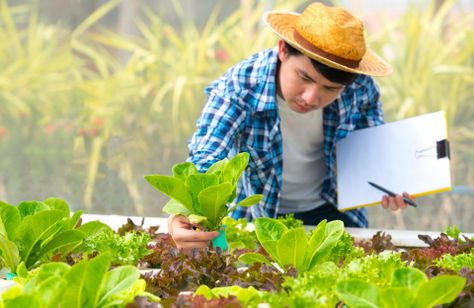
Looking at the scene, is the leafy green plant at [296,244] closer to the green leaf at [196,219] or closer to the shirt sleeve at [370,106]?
the green leaf at [196,219]

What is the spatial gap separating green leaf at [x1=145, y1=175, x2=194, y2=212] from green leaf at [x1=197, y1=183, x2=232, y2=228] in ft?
0.10

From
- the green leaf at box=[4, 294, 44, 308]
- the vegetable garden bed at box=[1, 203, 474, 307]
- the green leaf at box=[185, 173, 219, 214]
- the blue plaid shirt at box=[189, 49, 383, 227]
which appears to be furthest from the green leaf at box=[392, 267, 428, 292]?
the blue plaid shirt at box=[189, 49, 383, 227]

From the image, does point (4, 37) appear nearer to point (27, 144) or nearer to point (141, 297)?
point (27, 144)

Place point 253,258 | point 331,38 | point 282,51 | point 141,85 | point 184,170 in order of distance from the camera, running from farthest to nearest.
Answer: point 141,85, point 282,51, point 331,38, point 184,170, point 253,258

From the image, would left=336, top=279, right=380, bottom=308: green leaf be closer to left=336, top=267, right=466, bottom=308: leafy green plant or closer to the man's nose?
left=336, top=267, right=466, bottom=308: leafy green plant

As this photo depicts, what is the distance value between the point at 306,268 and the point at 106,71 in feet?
11.2

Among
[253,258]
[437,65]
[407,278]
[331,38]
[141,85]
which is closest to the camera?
[407,278]

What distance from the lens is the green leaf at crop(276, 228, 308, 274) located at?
1595 millimetres

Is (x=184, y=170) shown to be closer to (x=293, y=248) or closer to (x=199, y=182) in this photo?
(x=199, y=182)

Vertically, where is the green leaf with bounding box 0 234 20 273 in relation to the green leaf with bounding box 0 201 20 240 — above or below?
below

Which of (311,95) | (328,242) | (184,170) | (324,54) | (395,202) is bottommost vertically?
(395,202)

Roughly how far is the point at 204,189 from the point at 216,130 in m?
0.61


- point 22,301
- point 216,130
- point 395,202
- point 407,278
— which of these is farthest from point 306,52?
point 22,301

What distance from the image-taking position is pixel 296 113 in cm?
278
